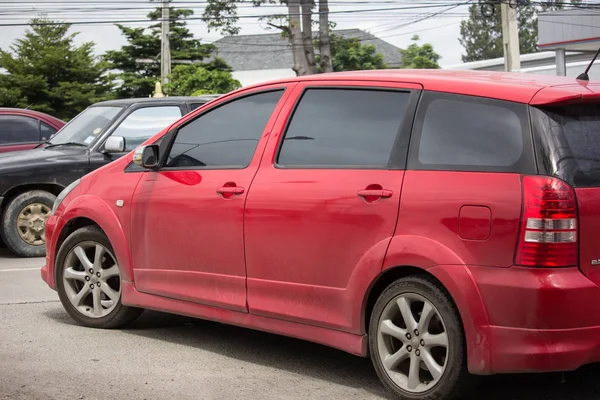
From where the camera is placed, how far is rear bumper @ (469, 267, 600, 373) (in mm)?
4492

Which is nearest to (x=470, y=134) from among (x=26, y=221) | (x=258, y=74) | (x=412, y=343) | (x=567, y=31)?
(x=412, y=343)

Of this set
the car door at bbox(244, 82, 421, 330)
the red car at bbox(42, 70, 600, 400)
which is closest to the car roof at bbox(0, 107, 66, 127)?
the red car at bbox(42, 70, 600, 400)

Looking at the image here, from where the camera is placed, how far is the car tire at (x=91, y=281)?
698cm

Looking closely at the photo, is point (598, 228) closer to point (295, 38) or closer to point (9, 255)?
point (9, 255)

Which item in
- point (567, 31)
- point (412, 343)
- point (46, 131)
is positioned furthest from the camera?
point (567, 31)

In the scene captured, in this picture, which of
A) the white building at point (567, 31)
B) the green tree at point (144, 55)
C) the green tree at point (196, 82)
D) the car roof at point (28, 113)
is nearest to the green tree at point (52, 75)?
the green tree at point (144, 55)

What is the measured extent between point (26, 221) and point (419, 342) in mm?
7868

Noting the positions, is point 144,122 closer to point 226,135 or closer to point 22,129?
point 22,129

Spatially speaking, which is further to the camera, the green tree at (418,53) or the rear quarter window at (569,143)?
the green tree at (418,53)

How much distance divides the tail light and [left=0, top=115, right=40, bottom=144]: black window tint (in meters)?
10.7

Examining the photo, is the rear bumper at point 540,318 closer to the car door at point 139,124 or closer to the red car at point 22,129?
the car door at point 139,124

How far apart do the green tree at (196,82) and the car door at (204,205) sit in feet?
132

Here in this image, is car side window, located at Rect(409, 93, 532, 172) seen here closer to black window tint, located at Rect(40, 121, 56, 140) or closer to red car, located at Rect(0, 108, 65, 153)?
red car, located at Rect(0, 108, 65, 153)

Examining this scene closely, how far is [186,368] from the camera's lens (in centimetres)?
599
